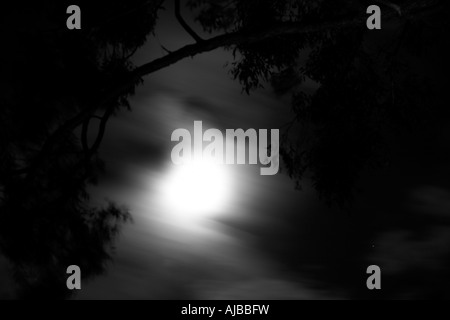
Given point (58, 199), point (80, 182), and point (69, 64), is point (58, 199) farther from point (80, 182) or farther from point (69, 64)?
point (69, 64)

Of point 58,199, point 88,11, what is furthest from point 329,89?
point 58,199

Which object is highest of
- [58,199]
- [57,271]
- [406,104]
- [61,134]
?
[406,104]

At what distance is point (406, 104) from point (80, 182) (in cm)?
470

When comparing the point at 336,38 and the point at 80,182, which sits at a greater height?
the point at 336,38

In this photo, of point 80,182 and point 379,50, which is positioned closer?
point 80,182

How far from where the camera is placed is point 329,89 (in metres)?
8.86

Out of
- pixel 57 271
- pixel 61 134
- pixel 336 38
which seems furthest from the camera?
pixel 336 38

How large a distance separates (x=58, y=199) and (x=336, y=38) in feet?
14.5
